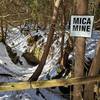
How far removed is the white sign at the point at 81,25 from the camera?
192 inches

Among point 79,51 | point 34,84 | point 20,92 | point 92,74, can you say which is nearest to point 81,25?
point 79,51

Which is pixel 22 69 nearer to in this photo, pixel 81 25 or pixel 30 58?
pixel 30 58

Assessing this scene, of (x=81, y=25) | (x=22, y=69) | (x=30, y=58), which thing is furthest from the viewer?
(x=30, y=58)

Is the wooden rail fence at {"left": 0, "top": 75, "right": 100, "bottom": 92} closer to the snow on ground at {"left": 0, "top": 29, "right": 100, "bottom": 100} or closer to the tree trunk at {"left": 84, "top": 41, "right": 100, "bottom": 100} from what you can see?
the tree trunk at {"left": 84, "top": 41, "right": 100, "bottom": 100}

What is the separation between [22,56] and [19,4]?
9.35 feet

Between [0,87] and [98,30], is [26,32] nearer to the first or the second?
[98,30]

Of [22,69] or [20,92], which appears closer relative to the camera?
[20,92]

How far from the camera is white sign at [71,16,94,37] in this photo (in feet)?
16.0

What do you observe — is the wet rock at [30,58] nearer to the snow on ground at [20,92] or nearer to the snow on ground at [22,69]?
the snow on ground at [22,69]

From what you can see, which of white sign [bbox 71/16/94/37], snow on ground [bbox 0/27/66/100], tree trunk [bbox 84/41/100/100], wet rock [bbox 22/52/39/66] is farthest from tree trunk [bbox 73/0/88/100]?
wet rock [bbox 22/52/39/66]

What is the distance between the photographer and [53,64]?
12.3 metres

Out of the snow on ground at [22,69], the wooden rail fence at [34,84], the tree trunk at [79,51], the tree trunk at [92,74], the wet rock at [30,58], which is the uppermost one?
the tree trunk at [79,51]

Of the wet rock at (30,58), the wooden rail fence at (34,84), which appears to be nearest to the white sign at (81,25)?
the wooden rail fence at (34,84)

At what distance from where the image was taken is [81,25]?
16.1 ft
